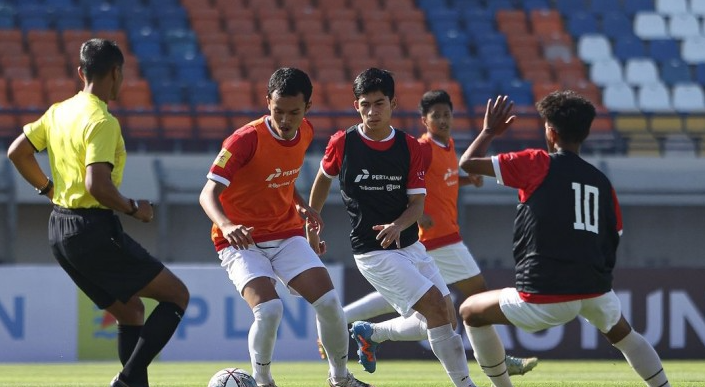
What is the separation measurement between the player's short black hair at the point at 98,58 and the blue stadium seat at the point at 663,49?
60.6 ft

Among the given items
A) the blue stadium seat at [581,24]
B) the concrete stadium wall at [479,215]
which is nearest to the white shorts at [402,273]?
the concrete stadium wall at [479,215]

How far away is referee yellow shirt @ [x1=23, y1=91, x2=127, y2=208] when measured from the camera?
7.05m

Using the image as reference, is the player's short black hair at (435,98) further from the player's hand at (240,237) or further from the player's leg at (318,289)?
the player's hand at (240,237)

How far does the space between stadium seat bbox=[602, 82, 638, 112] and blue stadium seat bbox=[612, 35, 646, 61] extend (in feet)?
4.58

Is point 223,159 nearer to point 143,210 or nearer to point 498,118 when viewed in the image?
point 143,210

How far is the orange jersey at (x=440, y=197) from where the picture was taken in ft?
34.5

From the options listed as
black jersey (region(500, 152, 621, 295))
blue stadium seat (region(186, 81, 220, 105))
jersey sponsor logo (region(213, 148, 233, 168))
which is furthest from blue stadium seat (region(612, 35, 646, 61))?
black jersey (region(500, 152, 621, 295))

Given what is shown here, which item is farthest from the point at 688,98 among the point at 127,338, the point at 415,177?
the point at 127,338

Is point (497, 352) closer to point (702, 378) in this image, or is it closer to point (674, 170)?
point (702, 378)

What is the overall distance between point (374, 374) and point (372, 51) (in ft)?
38.4

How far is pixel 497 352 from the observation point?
7.25m

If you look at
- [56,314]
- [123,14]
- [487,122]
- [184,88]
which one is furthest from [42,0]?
[487,122]

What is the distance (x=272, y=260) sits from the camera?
26.3 ft

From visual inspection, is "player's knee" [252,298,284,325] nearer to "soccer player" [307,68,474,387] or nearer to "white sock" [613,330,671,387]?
"soccer player" [307,68,474,387]
